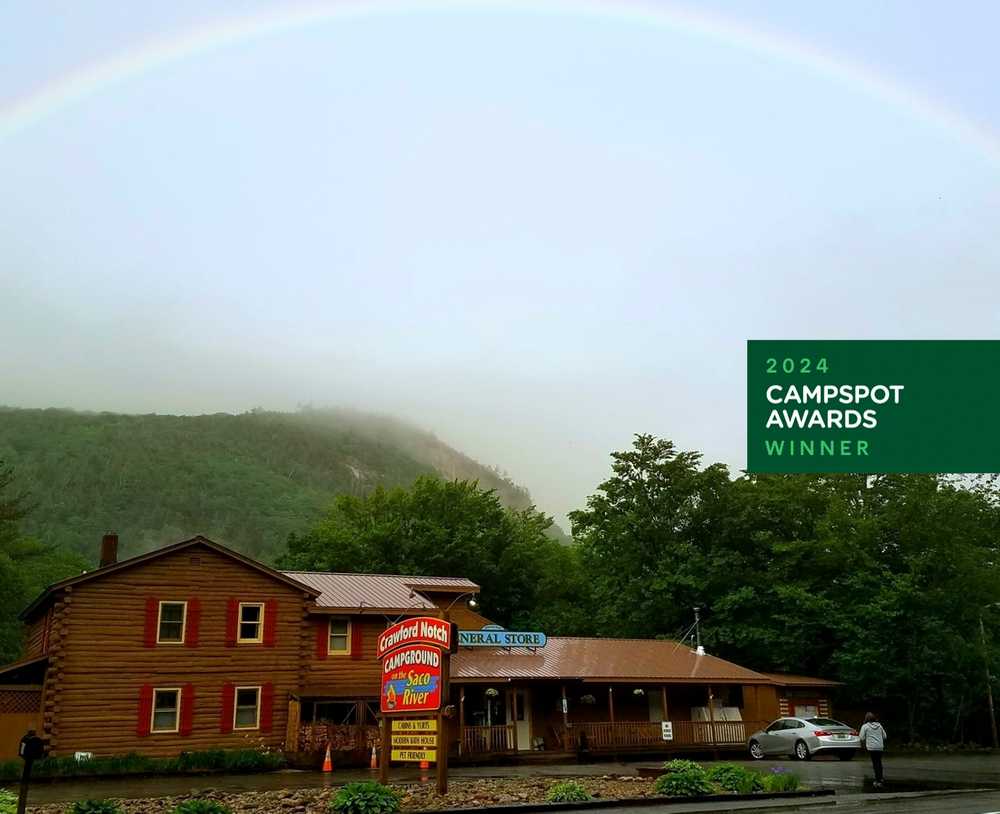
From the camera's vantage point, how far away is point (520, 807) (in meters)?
16.7

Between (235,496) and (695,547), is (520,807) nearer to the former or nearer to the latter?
(695,547)

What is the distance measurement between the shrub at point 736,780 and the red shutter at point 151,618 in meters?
20.4

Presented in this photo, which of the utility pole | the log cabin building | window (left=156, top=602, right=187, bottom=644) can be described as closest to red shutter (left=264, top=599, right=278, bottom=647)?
the log cabin building

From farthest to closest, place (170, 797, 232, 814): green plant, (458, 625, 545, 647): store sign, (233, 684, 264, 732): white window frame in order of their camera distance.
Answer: (458, 625, 545, 647): store sign
(233, 684, 264, 732): white window frame
(170, 797, 232, 814): green plant

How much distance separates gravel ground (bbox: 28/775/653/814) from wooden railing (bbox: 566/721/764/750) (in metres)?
13.8

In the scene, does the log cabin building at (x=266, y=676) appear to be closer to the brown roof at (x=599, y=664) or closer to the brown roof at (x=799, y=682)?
the brown roof at (x=599, y=664)

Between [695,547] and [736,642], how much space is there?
5871 mm

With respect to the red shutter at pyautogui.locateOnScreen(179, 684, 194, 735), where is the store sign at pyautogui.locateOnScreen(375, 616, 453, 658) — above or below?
above

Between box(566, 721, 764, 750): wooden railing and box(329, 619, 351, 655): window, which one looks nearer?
box(566, 721, 764, 750): wooden railing

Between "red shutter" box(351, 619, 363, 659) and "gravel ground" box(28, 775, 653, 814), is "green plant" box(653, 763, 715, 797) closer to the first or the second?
"gravel ground" box(28, 775, 653, 814)

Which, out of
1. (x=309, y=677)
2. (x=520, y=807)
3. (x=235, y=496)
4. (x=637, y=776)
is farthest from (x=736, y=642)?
(x=235, y=496)

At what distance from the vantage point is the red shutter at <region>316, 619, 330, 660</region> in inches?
1404

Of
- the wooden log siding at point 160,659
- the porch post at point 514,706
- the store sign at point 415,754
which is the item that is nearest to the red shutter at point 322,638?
the wooden log siding at point 160,659

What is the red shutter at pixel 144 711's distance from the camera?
105 ft
